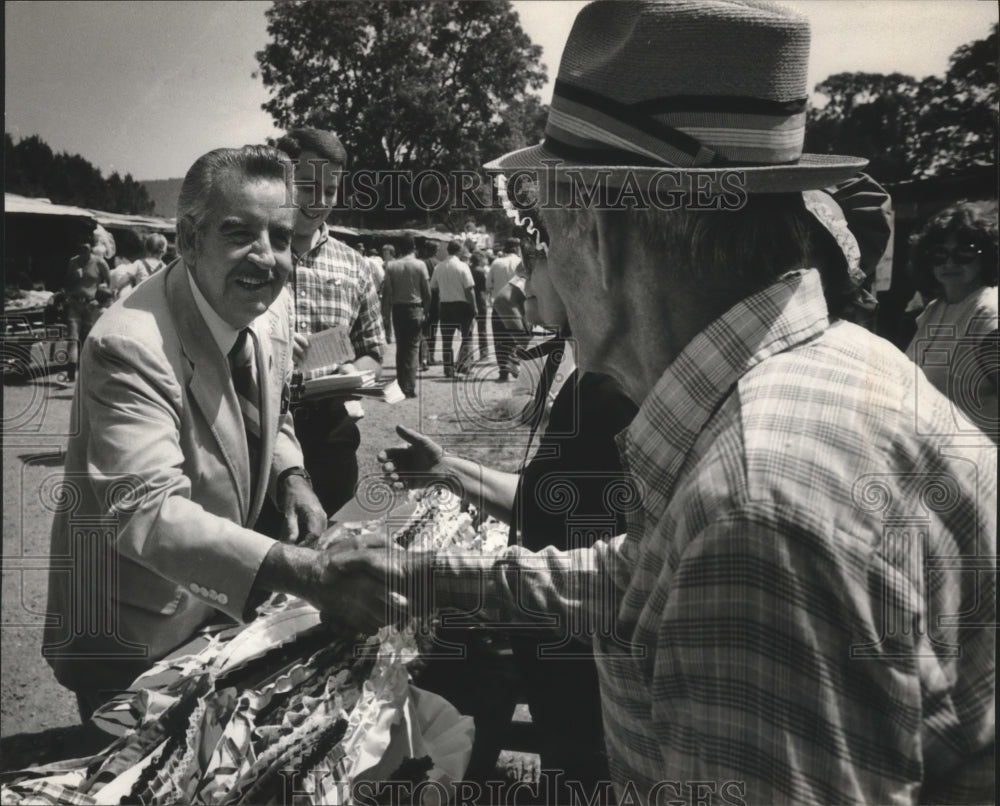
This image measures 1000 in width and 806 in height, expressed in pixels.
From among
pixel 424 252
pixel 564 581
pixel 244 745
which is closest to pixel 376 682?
pixel 244 745

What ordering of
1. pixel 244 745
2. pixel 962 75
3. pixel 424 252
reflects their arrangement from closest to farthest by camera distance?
pixel 244 745 → pixel 962 75 → pixel 424 252

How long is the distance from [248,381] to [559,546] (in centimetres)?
94

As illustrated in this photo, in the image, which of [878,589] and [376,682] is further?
[376,682]

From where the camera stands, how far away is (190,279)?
203cm

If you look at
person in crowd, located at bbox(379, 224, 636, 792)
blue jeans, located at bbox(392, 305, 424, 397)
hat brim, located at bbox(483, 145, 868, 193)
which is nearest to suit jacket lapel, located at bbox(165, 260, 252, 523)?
person in crowd, located at bbox(379, 224, 636, 792)

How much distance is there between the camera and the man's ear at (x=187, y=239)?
203 cm

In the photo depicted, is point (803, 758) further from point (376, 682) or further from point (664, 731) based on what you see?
point (376, 682)

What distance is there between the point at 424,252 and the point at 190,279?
4.01 m

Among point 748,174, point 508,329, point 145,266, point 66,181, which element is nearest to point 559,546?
point 748,174

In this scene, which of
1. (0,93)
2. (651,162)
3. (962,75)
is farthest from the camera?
(962,75)

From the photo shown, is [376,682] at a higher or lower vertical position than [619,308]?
lower

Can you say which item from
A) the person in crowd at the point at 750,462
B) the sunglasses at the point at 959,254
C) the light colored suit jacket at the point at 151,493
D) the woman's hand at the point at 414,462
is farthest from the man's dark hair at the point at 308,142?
the sunglasses at the point at 959,254

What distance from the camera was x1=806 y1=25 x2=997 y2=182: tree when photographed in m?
2.46

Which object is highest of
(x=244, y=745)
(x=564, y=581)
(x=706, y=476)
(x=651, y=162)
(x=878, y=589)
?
(x=651, y=162)
